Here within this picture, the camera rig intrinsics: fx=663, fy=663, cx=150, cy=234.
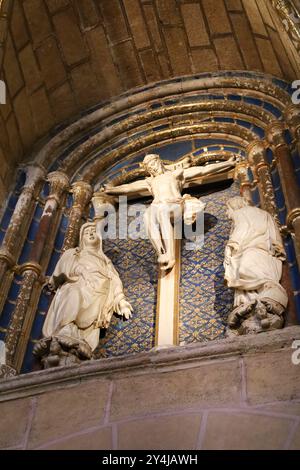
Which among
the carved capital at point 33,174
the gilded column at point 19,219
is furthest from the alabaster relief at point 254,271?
the carved capital at point 33,174

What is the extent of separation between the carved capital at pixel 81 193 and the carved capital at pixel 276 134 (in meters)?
1.94

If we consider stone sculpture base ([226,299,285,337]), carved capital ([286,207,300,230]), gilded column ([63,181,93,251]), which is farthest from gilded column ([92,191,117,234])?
stone sculpture base ([226,299,285,337])

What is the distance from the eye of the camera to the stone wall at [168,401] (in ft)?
11.2

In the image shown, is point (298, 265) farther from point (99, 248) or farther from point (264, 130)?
point (264, 130)

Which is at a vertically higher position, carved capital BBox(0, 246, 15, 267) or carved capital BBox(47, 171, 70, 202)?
carved capital BBox(47, 171, 70, 202)

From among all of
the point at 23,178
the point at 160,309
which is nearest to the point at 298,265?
the point at 160,309

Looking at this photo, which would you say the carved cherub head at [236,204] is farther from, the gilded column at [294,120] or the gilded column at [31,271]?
the gilded column at [31,271]

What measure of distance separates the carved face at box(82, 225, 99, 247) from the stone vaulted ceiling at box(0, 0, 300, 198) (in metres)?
1.53

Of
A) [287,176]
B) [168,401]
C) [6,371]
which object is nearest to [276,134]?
[287,176]

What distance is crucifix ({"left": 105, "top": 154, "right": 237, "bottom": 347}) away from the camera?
5287 mm

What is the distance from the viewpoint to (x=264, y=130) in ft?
22.3

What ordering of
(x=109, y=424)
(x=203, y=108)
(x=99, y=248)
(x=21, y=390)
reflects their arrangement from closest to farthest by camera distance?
1. (x=109, y=424)
2. (x=21, y=390)
3. (x=99, y=248)
4. (x=203, y=108)

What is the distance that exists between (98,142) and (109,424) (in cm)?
440

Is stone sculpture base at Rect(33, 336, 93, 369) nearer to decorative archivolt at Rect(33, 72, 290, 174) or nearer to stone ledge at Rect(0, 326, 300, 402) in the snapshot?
stone ledge at Rect(0, 326, 300, 402)
